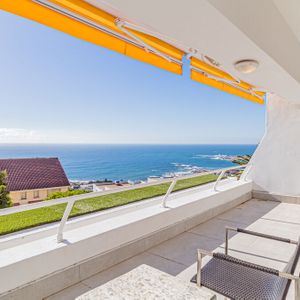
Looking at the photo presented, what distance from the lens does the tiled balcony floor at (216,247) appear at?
2.51 metres

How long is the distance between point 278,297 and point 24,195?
4131mm

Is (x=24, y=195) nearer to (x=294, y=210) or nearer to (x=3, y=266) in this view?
(x=3, y=266)

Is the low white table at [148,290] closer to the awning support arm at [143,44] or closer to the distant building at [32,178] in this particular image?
the awning support arm at [143,44]

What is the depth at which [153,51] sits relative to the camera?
235 centimetres

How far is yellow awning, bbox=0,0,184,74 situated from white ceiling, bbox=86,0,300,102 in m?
0.09

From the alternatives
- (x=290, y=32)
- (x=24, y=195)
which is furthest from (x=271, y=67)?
(x=24, y=195)

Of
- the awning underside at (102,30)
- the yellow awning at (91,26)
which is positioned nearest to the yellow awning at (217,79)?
the awning underside at (102,30)

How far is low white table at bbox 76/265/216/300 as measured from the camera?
0.87 meters

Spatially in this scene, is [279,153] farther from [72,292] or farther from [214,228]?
[72,292]

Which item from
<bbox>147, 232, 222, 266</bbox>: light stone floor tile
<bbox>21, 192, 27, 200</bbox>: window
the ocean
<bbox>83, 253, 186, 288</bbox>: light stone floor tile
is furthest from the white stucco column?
the ocean

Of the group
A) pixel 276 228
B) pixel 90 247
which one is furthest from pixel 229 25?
pixel 276 228

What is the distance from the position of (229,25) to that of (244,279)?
1715mm

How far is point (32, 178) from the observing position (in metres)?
4.48

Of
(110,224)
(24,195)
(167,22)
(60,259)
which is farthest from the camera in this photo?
(24,195)
